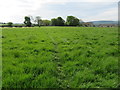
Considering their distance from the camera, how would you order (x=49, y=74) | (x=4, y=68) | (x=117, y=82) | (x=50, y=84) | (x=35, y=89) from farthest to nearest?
(x=4, y=68)
(x=49, y=74)
(x=117, y=82)
(x=50, y=84)
(x=35, y=89)

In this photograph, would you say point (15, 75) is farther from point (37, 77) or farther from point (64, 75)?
point (64, 75)

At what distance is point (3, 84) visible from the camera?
3699 millimetres

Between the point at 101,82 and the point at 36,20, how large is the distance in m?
118

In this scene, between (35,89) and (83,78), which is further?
(83,78)

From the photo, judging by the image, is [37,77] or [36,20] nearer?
[37,77]

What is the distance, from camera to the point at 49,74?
4.38 meters

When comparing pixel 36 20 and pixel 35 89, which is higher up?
pixel 36 20

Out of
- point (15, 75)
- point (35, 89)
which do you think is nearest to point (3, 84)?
point (15, 75)

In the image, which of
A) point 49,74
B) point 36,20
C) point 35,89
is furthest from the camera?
point 36,20

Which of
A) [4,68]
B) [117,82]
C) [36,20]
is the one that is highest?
[36,20]

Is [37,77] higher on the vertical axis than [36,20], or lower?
lower

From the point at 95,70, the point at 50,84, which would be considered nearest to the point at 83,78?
the point at 95,70

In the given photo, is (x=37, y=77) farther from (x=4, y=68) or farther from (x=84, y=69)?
(x=84, y=69)

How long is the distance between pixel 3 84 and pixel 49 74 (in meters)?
1.59
